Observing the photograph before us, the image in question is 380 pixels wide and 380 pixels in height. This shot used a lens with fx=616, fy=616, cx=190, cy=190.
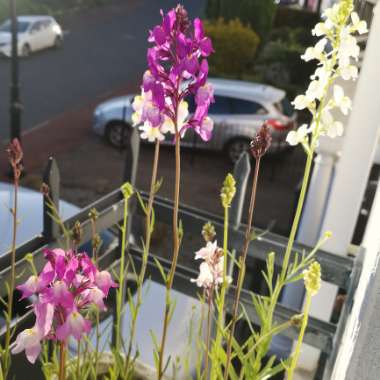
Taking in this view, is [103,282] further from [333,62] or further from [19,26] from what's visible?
[19,26]

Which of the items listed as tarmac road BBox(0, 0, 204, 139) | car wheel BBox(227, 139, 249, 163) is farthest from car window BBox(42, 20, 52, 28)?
car wheel BBox(227, 139, 249, 163)

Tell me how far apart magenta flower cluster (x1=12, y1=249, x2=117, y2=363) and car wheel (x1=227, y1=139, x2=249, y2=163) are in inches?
330

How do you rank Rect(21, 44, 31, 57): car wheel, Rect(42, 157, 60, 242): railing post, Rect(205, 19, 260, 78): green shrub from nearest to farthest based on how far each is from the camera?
Rect(42, 157, 60, 242): railing post, Rect(205, 19, 260, 78): green shrub, Rect(21, 44, 31, 57): car wheel

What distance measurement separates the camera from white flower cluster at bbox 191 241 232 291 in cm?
136

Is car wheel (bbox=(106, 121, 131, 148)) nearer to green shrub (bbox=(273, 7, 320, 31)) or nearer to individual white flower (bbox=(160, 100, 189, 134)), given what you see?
green shrub (bbox=(273, 7, 320, 31))

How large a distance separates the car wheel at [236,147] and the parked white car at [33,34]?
659cm

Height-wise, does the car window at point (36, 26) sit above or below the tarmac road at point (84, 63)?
above

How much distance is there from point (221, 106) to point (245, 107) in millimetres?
367

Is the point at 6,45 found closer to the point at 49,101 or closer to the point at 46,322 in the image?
the point at 49,101

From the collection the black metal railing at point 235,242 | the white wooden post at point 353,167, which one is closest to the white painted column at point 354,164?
the white wooden post at point 353,167

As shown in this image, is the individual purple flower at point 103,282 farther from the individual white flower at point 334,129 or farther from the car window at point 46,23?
the car window at point 46,23

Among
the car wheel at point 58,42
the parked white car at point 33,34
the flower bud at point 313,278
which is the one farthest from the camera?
the car wheel at point 58,42

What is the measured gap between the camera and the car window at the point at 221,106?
30.7 ft

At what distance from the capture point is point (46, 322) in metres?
1.14
